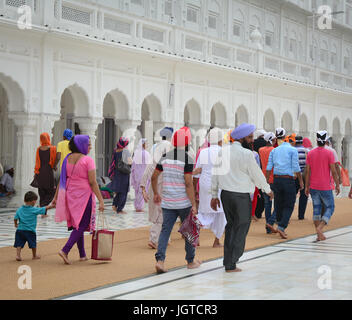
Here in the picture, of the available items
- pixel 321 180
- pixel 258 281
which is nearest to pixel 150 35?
pixel 321 180

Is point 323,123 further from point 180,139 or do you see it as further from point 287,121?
point 180,139

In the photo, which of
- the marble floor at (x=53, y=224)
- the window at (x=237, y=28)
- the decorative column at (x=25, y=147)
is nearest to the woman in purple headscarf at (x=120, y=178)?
the marble floor at (x=53, y=224)

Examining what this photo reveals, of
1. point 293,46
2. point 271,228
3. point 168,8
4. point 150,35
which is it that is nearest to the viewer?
point 271,228

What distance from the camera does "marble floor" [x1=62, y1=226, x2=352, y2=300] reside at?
587 centimetres

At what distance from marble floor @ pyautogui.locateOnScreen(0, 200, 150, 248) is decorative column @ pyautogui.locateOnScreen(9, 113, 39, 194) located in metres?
0.72

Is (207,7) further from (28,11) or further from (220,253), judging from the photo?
(220,253)

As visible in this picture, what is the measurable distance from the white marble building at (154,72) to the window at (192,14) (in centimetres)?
3

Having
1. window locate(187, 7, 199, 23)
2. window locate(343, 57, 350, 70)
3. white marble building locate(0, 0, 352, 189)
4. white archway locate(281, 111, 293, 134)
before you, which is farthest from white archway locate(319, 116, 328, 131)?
window locate(187, 7, 199, 23)

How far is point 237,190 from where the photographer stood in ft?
23.3

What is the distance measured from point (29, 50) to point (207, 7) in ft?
34.0

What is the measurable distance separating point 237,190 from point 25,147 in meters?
8.24

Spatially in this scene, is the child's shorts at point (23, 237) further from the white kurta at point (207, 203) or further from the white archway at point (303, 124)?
the white archway at point (303, 124)

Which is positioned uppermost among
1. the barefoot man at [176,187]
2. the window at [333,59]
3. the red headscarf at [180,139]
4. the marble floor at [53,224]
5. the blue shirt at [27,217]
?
the window at [333,59]

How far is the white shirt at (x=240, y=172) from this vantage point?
7.11 m
